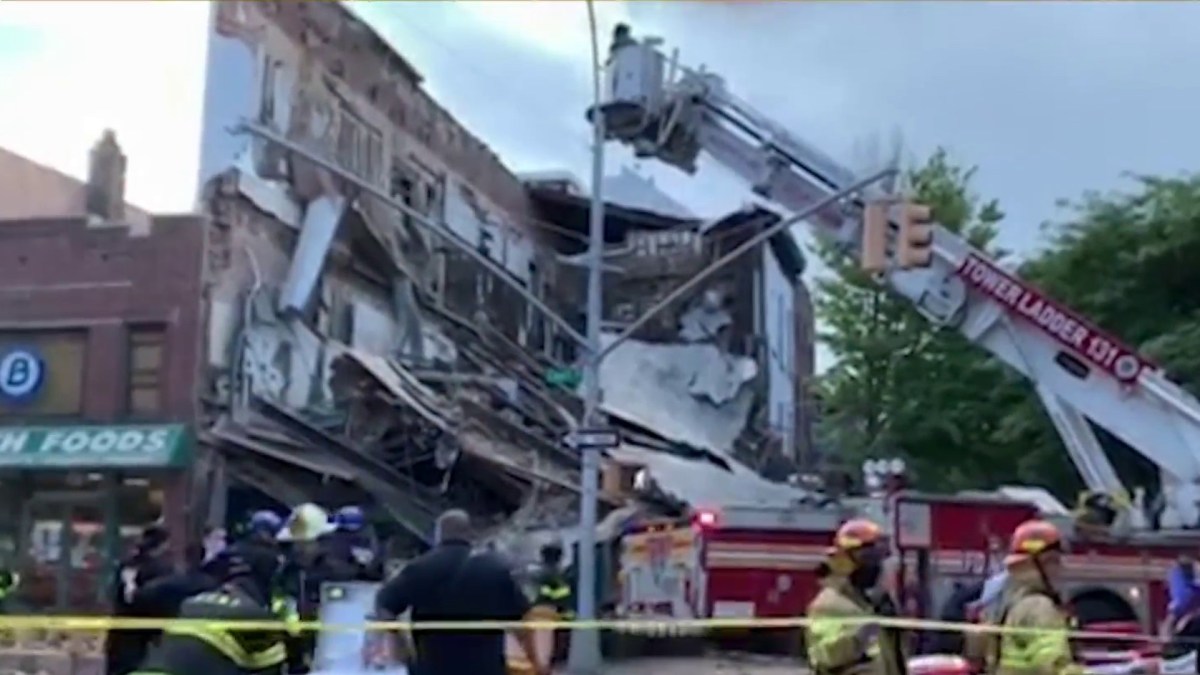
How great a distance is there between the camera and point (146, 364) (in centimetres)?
2359

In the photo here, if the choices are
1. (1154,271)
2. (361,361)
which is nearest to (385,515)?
(361,361)

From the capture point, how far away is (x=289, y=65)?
26.0m

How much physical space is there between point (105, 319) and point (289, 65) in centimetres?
502

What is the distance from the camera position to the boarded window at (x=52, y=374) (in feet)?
74.6

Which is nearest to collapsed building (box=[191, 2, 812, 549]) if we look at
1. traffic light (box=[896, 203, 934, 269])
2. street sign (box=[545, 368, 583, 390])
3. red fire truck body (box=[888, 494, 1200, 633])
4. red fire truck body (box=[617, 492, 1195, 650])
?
street sign (box=[545, 368, 583, 390])

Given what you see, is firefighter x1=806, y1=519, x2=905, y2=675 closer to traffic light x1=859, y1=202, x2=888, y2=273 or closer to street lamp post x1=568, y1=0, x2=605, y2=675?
traffic light x1=859, y1=202, x2=888, y2=273

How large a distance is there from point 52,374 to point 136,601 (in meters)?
16.4

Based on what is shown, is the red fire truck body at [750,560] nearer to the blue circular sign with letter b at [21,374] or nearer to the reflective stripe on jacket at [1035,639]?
the blue circular sign with letter b at [21,374]

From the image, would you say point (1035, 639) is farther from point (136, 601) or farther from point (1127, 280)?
point (1127, 280)

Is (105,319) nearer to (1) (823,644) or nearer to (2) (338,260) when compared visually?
(2) (338,260)

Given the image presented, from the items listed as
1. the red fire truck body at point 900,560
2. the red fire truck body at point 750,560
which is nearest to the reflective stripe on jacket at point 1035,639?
the red fire truck body at point 900,560

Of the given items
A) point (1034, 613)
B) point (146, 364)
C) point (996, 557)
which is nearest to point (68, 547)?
point (146, 364)

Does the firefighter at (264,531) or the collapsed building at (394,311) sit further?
the collapsed building at (394,311)

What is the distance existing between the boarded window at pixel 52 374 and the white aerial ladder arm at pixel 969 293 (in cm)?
798
